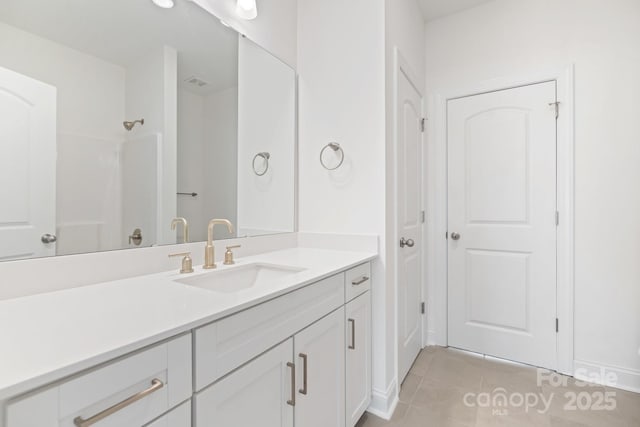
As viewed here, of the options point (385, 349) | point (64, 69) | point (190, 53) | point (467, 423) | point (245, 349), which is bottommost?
point (467, 423)

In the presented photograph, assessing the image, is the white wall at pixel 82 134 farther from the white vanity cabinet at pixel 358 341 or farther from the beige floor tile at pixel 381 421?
the beige floor tile at pixel 381 421

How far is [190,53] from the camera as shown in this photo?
4.51 ft

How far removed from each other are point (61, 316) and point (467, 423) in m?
1.82

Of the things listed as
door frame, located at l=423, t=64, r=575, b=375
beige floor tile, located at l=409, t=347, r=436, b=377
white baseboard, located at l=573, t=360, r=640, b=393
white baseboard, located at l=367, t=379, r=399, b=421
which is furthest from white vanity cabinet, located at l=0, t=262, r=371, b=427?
white baseboard, located at l=573, t=360, r=640, b=393

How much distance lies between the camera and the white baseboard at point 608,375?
1826 mm

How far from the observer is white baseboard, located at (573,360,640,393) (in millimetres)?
1826

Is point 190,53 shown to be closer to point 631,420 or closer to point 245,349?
point 245,349

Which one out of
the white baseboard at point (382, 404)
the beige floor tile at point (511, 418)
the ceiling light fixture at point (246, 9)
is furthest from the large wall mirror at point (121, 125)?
the beige floor tile at point (511, 418)

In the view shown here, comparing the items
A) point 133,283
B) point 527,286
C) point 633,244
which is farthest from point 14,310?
point 633,244

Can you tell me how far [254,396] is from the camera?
2.81 feet

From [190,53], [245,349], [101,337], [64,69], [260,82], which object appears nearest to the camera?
[101,337]

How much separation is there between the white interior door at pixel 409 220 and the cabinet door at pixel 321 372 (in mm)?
661

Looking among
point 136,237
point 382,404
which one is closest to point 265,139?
point 136,237

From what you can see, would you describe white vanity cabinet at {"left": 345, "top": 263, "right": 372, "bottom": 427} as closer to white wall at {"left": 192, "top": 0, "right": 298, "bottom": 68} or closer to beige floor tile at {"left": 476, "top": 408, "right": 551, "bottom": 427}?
beige floor tile at {"left": 476, "top": 408, "right": 551, "bottom": 427}
